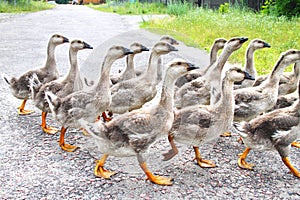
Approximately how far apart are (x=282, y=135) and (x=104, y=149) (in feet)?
6.48

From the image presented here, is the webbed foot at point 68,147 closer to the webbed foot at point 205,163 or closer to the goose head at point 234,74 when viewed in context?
the webbed foot at point 205,163

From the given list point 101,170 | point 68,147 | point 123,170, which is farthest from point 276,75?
point 68,147

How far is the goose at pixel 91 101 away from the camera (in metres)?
4.16

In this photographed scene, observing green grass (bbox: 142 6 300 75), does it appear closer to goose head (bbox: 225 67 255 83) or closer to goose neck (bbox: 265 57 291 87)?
goose neck (bbox: 265 57 291 87)

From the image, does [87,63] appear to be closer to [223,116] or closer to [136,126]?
[136,126]

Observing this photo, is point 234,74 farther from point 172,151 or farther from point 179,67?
point 172,151

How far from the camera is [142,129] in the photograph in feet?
11.6

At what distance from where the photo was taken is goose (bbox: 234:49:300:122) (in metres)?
4.55

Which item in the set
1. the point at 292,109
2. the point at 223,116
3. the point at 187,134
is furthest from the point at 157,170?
the point at 292,109

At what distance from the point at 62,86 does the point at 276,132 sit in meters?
2.88

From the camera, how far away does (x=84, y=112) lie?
13.8ft

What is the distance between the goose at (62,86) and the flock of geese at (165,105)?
14 mm

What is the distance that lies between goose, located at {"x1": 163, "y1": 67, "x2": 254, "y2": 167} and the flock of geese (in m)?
0.01

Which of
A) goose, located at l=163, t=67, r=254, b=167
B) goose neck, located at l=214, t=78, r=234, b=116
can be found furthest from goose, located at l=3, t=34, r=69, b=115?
goose neck, located at l=214, t=78, r=234, b=116
